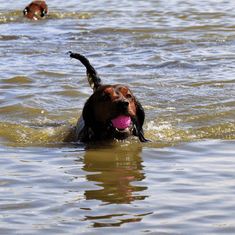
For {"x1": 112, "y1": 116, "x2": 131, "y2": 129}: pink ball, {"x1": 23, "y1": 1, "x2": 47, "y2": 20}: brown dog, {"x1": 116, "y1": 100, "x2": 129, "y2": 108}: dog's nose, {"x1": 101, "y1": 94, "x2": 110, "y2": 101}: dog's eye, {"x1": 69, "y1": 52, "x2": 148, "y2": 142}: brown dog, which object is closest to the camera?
{"x1": 116, "y1": 100, "x2": 129, "y2": 108}: dog's nose

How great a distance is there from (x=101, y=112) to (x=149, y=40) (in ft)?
26.1

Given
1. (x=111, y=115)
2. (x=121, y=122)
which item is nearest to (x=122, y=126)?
(x=121, y=122)

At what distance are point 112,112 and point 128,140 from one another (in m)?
0.57

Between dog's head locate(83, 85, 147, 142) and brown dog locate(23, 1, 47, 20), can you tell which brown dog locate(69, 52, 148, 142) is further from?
brown dog locate(23, 1, 47, 20)

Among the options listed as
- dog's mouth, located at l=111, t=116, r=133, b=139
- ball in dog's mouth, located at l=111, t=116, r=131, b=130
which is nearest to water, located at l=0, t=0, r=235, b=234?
dog's mouth, located at l=111, t=116, r=133, b=139

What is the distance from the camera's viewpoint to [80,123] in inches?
251

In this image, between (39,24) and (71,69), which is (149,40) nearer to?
(71,69)

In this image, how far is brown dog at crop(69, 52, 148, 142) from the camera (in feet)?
17.1

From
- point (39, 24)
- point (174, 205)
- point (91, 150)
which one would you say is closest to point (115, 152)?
point (91, 150)

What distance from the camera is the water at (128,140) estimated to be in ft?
10.8

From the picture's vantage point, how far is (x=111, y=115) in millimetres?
5297

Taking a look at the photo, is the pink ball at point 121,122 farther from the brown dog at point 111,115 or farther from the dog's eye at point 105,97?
the dog's eye at point 105,97

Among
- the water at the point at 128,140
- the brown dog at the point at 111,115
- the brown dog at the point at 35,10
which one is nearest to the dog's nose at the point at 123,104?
the brown dog at the point at 111,115

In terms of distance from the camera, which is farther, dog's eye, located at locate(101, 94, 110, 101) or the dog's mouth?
the dog's mouth
